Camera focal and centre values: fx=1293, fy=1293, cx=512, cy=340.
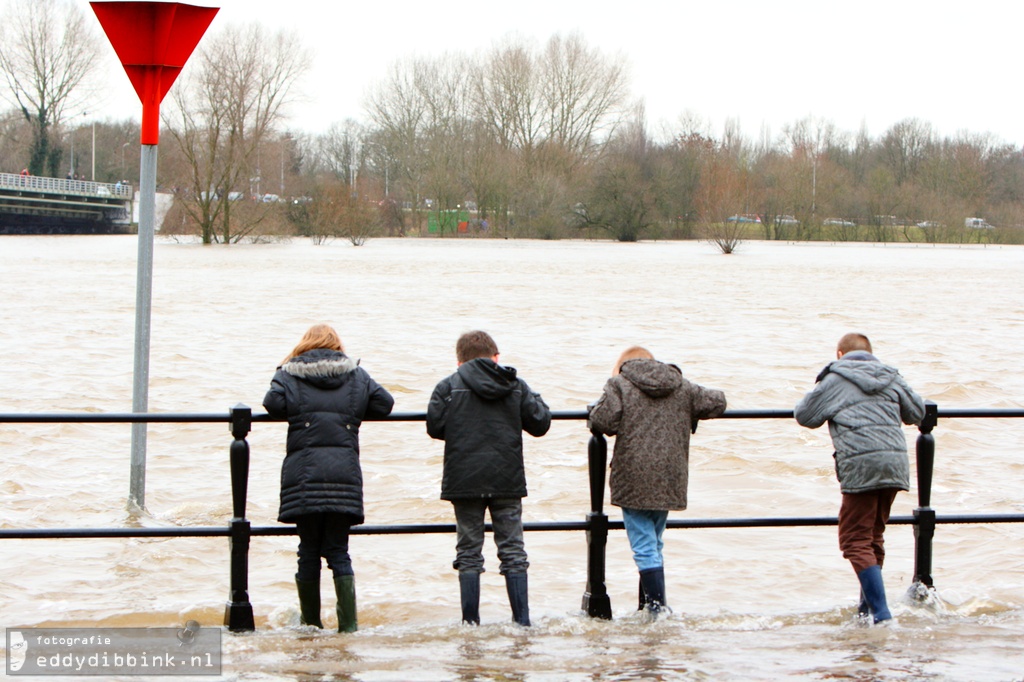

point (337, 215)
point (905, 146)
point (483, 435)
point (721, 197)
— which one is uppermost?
point (905, 146)

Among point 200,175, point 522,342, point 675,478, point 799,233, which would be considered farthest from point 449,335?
point 799,233

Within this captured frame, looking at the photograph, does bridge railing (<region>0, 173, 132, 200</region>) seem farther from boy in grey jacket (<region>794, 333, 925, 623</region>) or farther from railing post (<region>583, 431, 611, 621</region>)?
boy in grey jacket (<region>794, 333, 925, 623</region>)

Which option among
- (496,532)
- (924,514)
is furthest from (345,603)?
(924,514)

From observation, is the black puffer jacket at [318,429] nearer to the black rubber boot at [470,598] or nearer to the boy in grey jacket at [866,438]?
the black rubber boot at [470,598]

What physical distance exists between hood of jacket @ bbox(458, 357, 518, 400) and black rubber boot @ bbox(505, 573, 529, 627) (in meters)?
0.77

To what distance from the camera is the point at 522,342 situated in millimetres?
23500

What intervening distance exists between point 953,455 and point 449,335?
12.8 metres

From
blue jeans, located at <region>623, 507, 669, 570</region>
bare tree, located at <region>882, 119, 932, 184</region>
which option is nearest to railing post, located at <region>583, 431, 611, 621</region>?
blue jeans, located at <region>623, 507, 669, 570</region>

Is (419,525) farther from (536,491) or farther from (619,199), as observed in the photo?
(619,199)

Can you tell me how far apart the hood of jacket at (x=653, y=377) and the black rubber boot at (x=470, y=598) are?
1039mm

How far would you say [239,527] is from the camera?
197 inches

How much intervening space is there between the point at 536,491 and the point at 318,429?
251 inches

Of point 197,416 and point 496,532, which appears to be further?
point 496,532

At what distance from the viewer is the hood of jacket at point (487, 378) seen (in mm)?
5137
